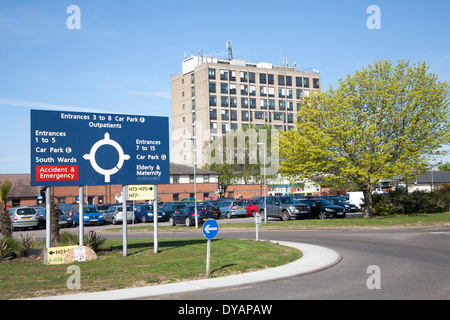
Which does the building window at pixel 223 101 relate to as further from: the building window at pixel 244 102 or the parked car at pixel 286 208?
the parked car at pixel 286 208

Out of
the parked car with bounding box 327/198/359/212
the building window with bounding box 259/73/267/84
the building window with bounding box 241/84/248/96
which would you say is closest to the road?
the parked car with bounding box 327/198/359/212

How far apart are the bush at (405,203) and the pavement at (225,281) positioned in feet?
75.8

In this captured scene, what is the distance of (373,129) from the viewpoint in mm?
31531

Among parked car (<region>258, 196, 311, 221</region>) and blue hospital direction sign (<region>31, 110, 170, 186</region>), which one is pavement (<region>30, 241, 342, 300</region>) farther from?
parked car (<region>258, 196, 311, 221</region>)

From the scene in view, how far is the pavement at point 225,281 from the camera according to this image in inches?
371

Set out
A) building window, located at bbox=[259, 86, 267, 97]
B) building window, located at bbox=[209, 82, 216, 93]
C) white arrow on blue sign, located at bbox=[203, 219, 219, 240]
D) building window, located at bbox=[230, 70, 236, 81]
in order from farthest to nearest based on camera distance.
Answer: building window, located at bbox=[259, 86, 267, 97]
building window, located at bbox=[230, 70, 236, 81]
building window, located at bbox=[209, 82, 216, 93]
white arrow on blue sign, located at bbox=[203, 219, 219, 240]

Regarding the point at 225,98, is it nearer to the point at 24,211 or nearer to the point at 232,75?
the point at 232,75

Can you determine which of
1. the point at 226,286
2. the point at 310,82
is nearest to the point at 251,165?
the point at 310,82

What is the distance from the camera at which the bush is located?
36.4 m

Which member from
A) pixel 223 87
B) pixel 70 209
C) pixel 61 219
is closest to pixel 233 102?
pixel 223 87

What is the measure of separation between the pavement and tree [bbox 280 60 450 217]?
18.0 metres
